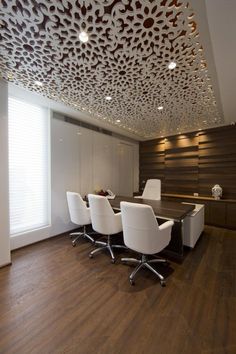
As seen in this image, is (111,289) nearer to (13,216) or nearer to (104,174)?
(13,216)

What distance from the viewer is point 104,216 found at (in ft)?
8.50

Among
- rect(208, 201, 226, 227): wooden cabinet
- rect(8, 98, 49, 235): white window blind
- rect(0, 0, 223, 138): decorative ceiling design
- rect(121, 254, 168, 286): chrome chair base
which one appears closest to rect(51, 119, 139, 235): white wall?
rect(8, 98, 49, 235): white window blind

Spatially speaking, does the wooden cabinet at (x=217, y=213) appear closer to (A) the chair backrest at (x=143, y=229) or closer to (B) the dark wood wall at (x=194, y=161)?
(B) the dark wood wall at (x=194, y=161)

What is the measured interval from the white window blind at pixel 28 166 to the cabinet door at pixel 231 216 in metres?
4.33

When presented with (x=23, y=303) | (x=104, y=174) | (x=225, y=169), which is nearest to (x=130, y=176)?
(x=104, y=174)

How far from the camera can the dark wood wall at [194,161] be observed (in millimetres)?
4539

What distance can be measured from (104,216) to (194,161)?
3.72 m

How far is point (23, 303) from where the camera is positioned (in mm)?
1804

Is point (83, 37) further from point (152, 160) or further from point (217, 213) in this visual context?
point (152, 160)

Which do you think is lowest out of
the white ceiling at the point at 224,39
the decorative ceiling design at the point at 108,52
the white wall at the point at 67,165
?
the white wall at the point at 67,165

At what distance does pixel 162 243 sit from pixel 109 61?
230 centimetres

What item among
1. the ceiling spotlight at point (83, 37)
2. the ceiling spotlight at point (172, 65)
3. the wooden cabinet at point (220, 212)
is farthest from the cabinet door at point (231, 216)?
the ceiling spotlight at point (83, 37)

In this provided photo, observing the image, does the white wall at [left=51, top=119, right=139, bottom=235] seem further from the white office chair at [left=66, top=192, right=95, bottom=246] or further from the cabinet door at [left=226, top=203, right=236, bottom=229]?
the cabinet door at [left=226, top=203, right=236, bottom=229]

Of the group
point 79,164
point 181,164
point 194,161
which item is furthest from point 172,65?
point 181,164
